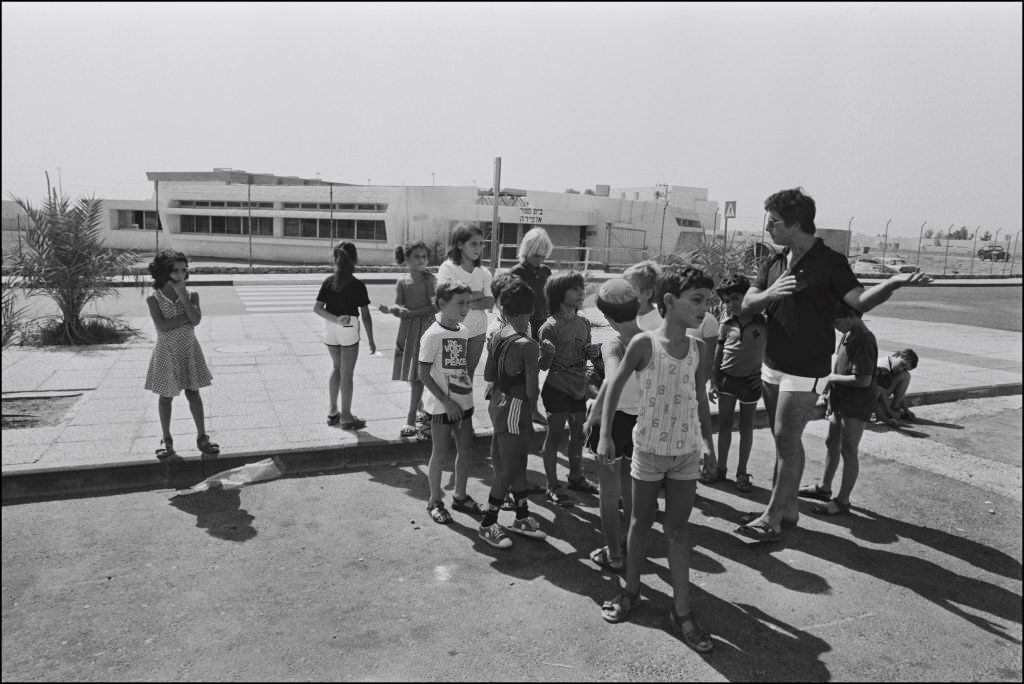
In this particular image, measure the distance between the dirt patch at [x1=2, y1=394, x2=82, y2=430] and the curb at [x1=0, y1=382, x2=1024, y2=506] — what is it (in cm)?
149

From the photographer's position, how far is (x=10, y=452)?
214 inches

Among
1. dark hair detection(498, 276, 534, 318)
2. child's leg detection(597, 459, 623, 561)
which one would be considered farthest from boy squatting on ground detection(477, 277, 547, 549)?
child's leg detection(597, 459, 623, 561)

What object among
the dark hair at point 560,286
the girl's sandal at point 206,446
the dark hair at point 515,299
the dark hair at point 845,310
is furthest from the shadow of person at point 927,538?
the girl's sandal at point 206,446

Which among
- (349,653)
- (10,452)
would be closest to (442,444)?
(349,653)

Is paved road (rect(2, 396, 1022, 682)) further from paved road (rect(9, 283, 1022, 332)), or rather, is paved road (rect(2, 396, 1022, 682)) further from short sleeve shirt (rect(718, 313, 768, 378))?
paved road (rect(9, 283, 1022, 332))

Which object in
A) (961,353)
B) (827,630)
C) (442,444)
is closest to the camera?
(827,630)

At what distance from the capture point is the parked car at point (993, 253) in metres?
42.2

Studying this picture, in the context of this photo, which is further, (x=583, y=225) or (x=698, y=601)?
(x=583, y=225)

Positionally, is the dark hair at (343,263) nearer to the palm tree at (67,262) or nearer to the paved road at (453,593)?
the paved road at (453,593)

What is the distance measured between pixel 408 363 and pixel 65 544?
110 inches

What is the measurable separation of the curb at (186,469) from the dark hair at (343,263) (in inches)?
52.4

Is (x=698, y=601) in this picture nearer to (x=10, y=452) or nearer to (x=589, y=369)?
(x=589, y=369)

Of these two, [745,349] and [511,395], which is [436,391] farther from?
[745,349]

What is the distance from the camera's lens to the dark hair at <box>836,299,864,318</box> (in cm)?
431
